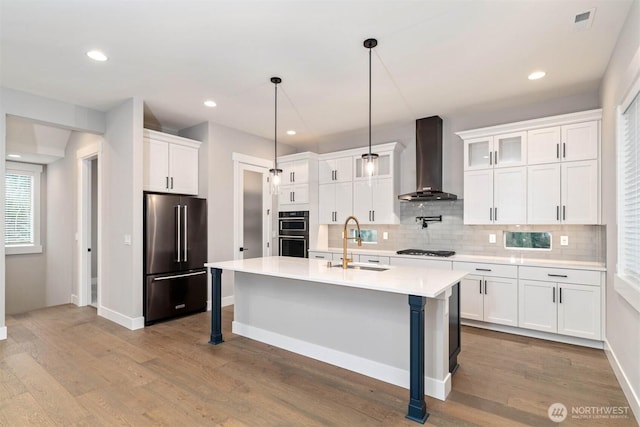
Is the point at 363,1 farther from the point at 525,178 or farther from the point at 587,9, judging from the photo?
the point at 525,178

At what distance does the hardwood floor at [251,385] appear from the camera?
2256 mm

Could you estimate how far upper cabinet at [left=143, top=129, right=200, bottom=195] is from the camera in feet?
14.8

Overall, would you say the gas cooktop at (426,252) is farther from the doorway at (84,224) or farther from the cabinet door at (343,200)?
the doorway at (84,224)

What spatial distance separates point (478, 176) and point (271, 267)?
2932 mm

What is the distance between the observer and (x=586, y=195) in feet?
11.9

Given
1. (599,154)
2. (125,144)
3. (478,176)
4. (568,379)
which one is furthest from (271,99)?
(568,379)

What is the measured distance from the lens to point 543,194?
386 cm

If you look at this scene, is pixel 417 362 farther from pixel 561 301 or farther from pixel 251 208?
pixel 251 208

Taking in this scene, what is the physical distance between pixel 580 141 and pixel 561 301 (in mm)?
1775

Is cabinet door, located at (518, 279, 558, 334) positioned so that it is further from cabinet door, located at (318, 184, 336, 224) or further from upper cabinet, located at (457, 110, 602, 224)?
cabinet door, located at (318, 184, 336, 224)

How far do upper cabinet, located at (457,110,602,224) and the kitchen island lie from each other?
5.84 feet

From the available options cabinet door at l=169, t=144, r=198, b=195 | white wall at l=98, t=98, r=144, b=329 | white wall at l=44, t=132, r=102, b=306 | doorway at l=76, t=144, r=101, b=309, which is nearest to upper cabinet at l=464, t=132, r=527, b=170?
cabinet door at l=169, t=144, r=198, b=195

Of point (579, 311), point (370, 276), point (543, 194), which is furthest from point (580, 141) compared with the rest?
point (370, 276)

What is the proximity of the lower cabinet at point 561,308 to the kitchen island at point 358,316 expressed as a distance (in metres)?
1.45
